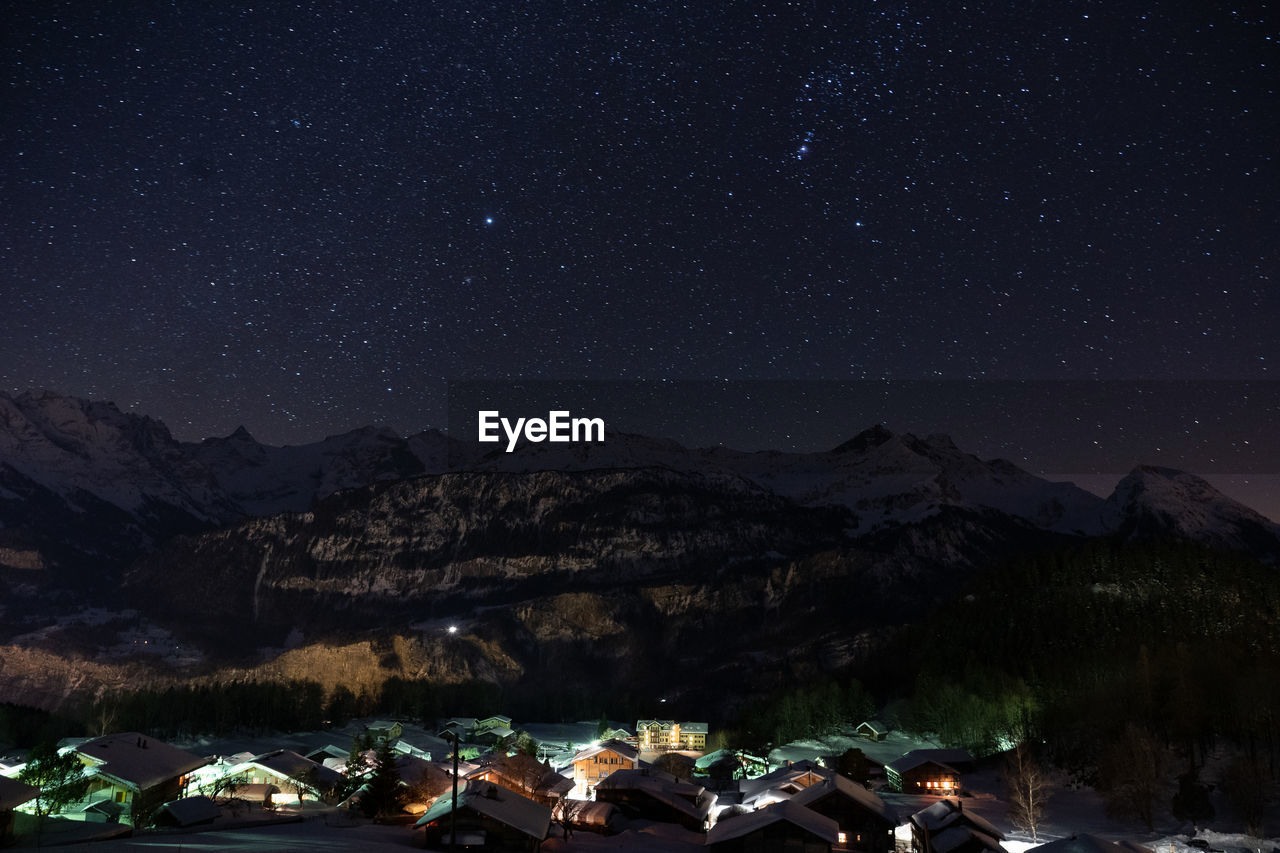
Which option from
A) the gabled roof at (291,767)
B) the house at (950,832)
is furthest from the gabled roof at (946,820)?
the gabled roof at (291,767)

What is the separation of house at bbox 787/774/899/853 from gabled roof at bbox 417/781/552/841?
18295 mm

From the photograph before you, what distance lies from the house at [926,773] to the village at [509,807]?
0.47 feet

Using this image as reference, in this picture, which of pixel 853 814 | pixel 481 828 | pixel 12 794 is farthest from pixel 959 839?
pixel 12 794

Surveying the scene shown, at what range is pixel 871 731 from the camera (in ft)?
460

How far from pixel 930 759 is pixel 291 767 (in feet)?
208

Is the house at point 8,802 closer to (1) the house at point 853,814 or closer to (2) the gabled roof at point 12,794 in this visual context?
(2) the gabled roof at point 12,794

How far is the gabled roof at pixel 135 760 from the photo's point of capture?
69625 mm

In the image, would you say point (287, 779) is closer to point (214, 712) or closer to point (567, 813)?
point (567, 813)

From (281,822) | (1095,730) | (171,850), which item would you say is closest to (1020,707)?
(1095,730)

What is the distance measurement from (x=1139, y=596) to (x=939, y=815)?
10746cm

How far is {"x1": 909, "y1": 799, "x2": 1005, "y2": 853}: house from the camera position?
59.3m

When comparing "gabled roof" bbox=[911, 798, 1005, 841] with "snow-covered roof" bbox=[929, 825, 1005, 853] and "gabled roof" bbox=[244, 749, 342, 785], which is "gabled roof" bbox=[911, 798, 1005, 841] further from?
"gabled roof" bbox=[244, 749, 342, 785]

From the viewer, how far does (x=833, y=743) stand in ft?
448

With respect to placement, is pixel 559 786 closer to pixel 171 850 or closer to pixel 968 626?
pixel 171 850
